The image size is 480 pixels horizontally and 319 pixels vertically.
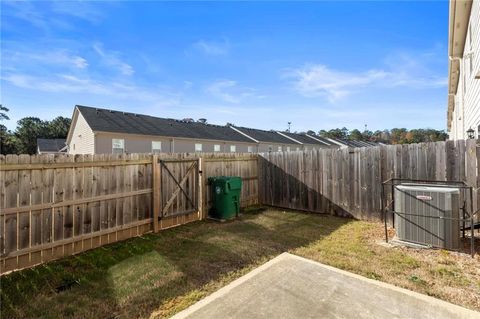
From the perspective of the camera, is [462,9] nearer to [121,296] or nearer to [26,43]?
[121,296]

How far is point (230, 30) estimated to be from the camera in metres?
9.55

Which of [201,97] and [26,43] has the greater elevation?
[201,97]

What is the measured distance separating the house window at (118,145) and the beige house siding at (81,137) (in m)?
1.32

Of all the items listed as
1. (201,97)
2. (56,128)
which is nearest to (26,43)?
(201,97)

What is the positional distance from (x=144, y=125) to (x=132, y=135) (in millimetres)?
2414

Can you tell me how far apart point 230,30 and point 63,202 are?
26.7 feet

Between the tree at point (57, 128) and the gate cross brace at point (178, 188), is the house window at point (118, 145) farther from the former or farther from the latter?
the tree at point (57, 128)

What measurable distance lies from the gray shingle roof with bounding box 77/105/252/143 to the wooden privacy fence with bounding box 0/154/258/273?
13.6 meters

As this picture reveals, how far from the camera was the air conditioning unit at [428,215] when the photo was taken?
172 inches

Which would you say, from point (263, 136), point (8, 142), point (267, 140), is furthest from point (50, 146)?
point (267, 140)

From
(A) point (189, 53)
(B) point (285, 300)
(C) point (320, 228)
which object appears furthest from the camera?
(A) point (189, 53)

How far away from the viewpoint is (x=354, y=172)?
7184 millimetres

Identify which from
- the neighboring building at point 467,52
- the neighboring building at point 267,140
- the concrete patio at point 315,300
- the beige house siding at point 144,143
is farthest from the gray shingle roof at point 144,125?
the neighboring building at point 467,52

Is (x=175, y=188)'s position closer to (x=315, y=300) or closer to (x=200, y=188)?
(x=200, y=188)
